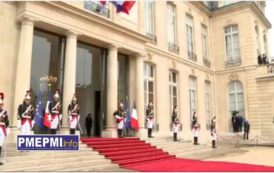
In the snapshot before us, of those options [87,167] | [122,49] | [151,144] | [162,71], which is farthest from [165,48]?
[87,167]

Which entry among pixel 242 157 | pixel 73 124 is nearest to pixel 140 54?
pixel 73 124

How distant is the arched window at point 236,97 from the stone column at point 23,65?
48.5 ft

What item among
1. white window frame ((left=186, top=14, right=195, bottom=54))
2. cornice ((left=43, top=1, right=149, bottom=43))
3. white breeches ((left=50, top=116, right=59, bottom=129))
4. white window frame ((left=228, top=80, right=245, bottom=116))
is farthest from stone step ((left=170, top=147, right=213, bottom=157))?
white window frame ((left=228, top=80, right=245, bottom=116))

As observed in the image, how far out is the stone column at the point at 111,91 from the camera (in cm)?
1161

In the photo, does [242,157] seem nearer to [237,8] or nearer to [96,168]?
[96,168]

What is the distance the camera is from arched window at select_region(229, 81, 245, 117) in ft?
65.6

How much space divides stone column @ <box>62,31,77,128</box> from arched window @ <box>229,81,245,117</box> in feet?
43.1

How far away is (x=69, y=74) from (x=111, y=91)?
212 centimetres

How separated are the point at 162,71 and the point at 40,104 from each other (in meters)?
7.65

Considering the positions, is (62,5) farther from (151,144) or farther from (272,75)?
(272,75)

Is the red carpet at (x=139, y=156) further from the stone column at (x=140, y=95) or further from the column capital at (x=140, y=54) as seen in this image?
the column capital at (x=140, y=54)

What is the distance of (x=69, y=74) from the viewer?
10.3 m

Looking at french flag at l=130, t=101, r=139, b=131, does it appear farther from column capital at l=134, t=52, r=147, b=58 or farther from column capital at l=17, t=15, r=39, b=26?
column capital at l=17, t=15, r=39, b=26

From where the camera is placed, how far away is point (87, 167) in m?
7.86
